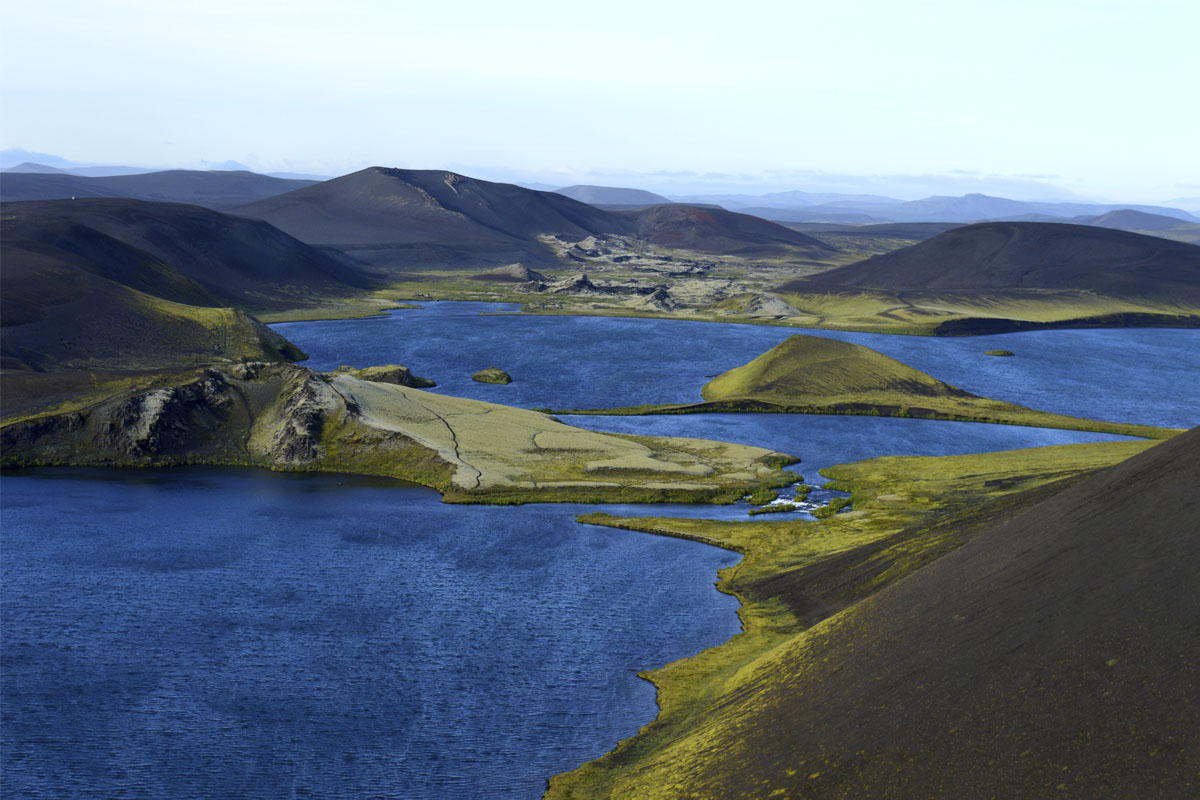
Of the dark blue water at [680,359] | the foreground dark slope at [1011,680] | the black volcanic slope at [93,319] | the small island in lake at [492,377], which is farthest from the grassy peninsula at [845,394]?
the foreground dark slope at [1011,680]

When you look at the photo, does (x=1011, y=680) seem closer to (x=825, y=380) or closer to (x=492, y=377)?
(x=825, y=380)

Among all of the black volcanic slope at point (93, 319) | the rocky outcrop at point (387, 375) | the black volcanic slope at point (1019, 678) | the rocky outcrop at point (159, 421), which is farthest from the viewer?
the black volcanic slope at point (93, 319)

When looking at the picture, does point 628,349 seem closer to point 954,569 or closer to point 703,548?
point 703,548

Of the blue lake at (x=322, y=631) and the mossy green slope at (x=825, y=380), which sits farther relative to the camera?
the mossy green slope at (x=825, y=380)

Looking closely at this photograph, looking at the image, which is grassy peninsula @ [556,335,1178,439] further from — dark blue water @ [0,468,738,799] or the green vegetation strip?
dark blue water @ [0,468,738,799]

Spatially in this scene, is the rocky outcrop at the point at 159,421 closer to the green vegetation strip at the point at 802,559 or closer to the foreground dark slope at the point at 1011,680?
the green vegetation strip at the point at 802,559

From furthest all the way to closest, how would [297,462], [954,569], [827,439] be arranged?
1. [827,439]
2. [297,462]
3. [954,569]

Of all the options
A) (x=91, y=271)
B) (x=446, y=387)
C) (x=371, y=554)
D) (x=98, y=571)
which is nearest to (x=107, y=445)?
(x=98, y=571)
